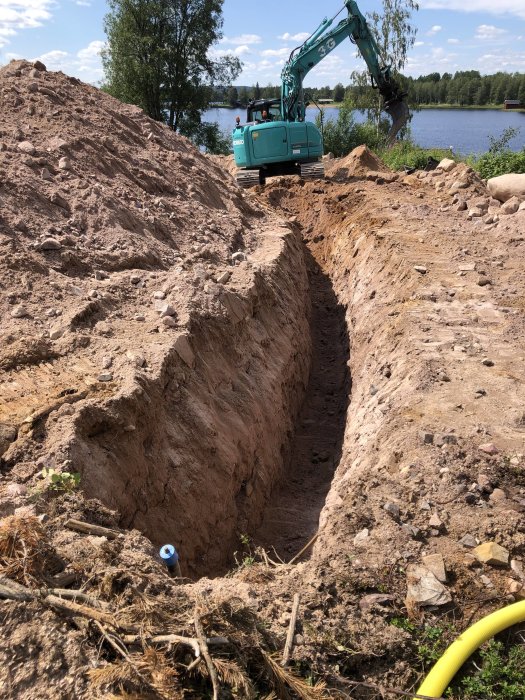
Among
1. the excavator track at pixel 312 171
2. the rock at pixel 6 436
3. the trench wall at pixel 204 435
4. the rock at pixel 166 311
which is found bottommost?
the trench wall at pixel 204 435

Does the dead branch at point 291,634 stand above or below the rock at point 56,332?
below

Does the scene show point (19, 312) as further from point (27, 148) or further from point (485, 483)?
point (485, 483)

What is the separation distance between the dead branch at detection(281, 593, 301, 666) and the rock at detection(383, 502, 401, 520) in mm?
1057

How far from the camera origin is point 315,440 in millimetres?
7828

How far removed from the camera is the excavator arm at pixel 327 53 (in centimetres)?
1480

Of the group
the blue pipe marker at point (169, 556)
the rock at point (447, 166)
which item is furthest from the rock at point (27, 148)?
the rock at point (447, 166)

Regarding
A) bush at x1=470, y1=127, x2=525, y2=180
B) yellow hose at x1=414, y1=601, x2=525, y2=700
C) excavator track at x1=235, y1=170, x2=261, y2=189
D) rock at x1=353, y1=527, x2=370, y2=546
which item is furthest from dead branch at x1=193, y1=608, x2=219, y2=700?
bush at x1=470, y1=127, x2=525, y2=180

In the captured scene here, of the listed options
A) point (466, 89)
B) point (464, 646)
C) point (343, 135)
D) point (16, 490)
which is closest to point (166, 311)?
point (16, 490)

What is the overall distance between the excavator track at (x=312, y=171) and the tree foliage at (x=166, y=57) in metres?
15.6

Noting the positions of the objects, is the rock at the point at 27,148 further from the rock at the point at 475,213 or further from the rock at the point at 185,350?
the rock at the point at 475,213

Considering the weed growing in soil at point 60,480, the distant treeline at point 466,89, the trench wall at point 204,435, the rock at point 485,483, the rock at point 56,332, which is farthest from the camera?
the distant treeline at point 466,89

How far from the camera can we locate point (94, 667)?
254 centimetres

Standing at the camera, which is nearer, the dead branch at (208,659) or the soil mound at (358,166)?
the dead branch at (208,659)

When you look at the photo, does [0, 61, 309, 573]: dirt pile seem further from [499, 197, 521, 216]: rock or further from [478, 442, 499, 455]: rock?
[499, 197, 521, 216]: rock
